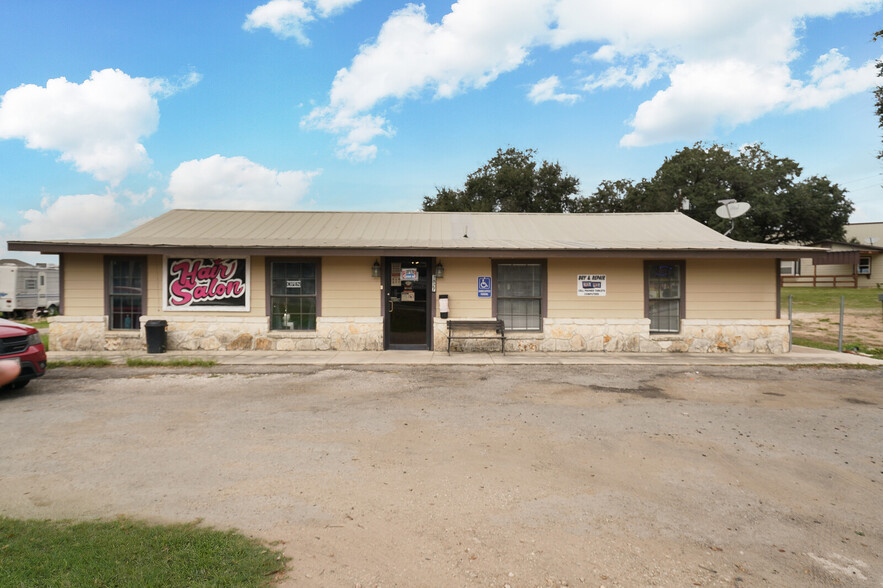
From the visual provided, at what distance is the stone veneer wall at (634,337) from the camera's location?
1202 cm

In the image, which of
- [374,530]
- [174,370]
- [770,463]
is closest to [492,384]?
[770,463]

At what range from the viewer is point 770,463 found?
4.70m

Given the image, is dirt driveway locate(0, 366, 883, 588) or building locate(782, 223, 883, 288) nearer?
dirt driveway locate(0, 366, 883, 588)

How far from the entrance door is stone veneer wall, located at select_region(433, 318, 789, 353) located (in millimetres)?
546

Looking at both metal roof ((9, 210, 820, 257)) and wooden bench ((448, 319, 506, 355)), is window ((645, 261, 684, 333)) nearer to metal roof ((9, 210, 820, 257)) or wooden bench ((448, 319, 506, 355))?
metal roof ((9, 210, 820, 257))

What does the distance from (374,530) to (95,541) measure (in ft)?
6.05

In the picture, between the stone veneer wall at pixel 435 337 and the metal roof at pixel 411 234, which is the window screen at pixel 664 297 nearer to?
the stone veneer wall at pixel 435 337

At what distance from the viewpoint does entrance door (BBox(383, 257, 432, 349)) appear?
12.2 m

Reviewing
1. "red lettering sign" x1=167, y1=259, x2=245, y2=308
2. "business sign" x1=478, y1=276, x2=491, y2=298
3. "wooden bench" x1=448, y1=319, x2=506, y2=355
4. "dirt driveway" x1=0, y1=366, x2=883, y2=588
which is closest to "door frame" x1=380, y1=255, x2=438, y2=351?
"wooden bench" x1=448, y1=319, x2=506, y2=355

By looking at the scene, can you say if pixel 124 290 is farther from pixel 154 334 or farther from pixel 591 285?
pixel 591 285

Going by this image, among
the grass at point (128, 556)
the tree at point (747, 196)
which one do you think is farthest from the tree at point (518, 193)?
the grass at point (128, 556)

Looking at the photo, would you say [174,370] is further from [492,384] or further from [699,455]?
[699,455]

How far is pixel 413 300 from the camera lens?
Answer: 484 inches

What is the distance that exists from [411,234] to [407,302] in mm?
2272
